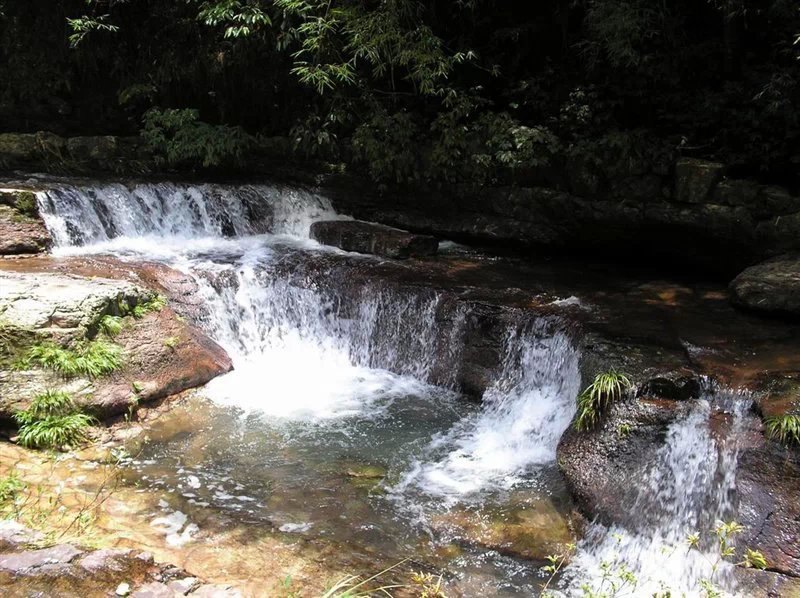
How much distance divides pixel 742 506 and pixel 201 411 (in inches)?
201

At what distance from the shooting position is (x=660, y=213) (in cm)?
878

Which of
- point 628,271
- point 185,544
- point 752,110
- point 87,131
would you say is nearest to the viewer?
point 185,544

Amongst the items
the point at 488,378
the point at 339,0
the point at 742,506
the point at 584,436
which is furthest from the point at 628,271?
the point at 339,0

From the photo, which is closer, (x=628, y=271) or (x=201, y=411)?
(x=201, y=411)

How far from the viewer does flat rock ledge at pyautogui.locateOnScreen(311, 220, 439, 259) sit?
A: 9516 millimetres

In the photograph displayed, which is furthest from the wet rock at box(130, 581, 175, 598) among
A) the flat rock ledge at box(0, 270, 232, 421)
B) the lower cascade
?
the flat rock ledge at box(0, 270, 232, 421)

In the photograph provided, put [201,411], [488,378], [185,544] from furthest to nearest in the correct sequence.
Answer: [488,378]
[201,411]
[185,544]

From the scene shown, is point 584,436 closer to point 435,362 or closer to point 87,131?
point 435,362

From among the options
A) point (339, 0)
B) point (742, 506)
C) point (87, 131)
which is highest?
point (339, 0)

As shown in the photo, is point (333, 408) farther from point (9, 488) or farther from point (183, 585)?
point (183, 585)

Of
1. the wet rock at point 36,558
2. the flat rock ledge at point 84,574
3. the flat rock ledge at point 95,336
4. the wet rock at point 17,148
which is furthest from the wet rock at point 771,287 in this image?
the wet rock at point 17,148

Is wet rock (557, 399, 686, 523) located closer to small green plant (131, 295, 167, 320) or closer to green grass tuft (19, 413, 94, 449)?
green grass tuft (19, 413, 94, 449)

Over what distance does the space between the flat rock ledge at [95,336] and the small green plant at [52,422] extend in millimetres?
92

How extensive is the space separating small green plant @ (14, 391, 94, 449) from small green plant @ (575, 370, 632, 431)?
15.3 feet
